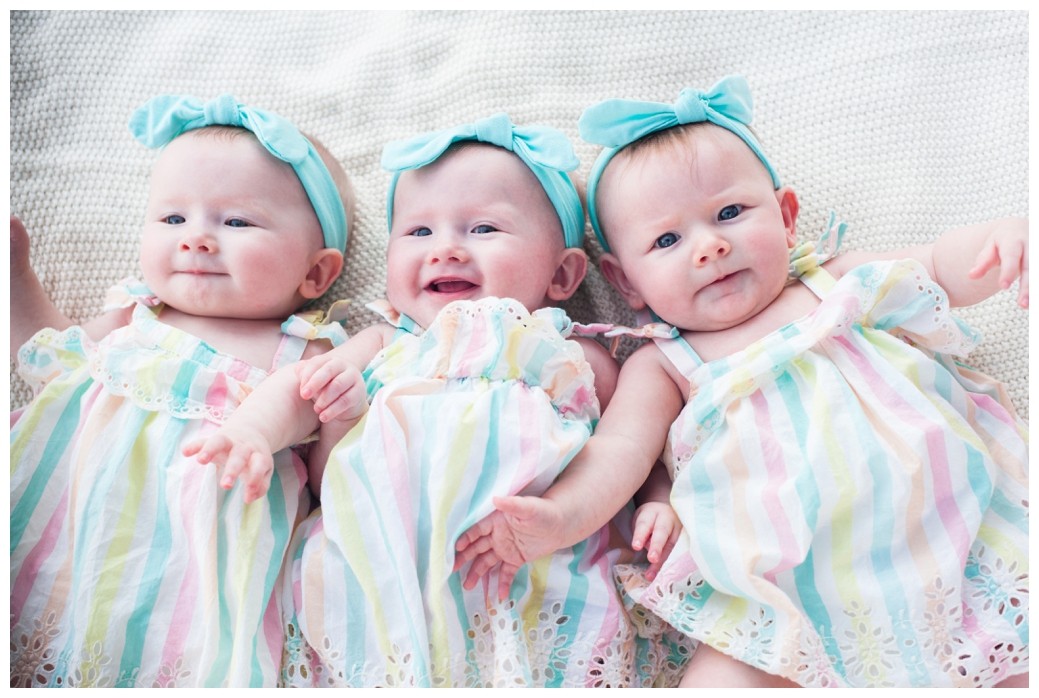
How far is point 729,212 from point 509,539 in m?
0.68

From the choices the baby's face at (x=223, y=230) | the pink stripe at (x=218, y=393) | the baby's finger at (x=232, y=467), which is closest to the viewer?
the baby's finger at (x=232, y=467)

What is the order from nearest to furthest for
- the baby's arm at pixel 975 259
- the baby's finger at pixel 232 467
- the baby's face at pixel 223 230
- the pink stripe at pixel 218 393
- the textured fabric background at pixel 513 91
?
the baby's finger at pixel 232 467
the baby's arm at pixel 975 259
the pink stripe at pixel 218 393
the baby's face at pixel 223 230
the textured fabric background at pixel 513 91

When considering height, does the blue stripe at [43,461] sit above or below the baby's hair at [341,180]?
below

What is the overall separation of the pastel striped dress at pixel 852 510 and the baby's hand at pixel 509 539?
19cm

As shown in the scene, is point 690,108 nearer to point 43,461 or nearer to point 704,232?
point 704,232

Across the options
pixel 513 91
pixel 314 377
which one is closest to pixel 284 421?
pixel 314 377

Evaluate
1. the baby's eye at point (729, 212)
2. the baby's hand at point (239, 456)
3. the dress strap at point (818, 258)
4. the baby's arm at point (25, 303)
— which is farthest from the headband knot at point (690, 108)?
the baby's arm at point (25, 303)

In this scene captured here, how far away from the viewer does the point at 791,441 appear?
140cm

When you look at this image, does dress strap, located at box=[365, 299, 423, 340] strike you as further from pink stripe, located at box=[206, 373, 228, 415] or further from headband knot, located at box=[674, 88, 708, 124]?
headband knot, located at box=[674, 88, 708, 124]

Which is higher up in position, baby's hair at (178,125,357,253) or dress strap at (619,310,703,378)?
baby's hair at (178,125,357,253)

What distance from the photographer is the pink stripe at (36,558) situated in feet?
4.54

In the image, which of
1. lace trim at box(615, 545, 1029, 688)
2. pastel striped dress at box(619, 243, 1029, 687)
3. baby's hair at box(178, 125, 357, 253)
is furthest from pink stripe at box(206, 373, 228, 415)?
lace trim at box(615, 545, 1029, 688)

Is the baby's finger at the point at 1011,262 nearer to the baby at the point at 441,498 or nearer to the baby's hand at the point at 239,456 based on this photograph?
the baby at the point at 441,498

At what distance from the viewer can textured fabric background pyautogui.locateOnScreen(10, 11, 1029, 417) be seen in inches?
71.2
